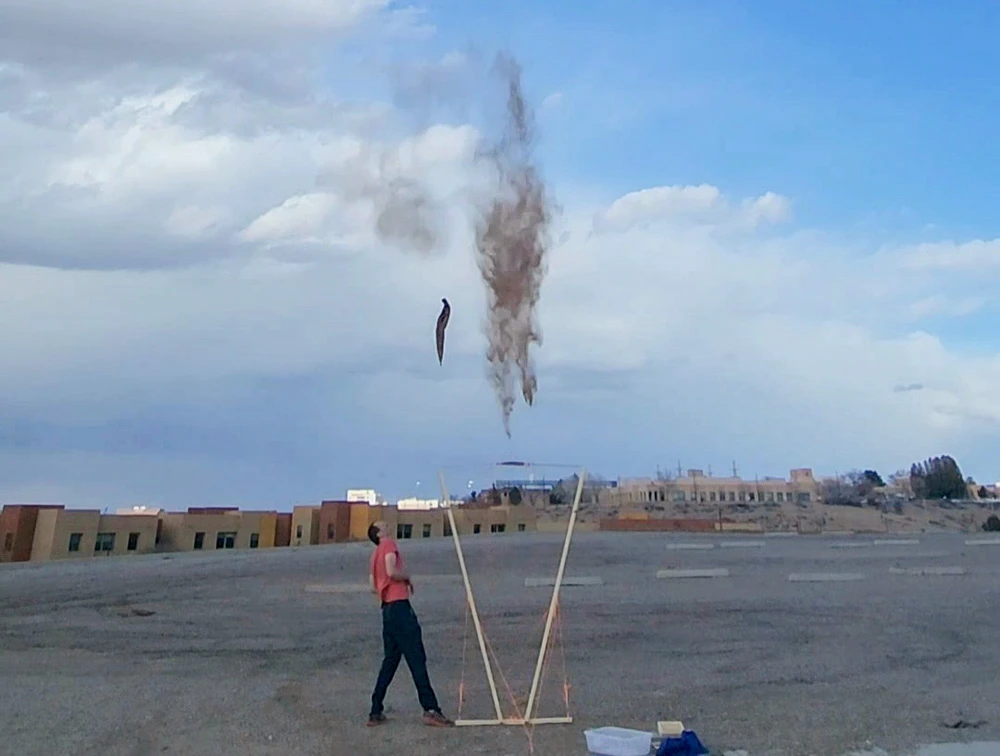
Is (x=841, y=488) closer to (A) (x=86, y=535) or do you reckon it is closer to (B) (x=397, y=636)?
(A) (x=86, y=535)

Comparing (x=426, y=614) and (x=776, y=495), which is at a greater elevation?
(x=776, y=495)

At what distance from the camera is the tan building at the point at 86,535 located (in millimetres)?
40406

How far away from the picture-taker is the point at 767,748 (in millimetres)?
8508

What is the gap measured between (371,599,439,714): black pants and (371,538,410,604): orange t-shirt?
0.22ft

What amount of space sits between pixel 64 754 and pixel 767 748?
20.6 feet

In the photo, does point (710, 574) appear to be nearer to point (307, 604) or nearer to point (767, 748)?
point (307, 604)

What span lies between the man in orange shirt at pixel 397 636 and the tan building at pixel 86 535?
3533 cm

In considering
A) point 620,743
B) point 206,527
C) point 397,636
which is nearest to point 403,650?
point 397,636

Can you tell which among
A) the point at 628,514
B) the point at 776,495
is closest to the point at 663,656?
the point at 628,514

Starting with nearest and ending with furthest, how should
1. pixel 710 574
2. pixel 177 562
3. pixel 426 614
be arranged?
pixel 426 614
pixel 710 574
pixel 177 562

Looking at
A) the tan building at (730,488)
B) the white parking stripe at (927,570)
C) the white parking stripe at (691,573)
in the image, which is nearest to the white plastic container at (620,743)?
the white parking stripe at (691,573)

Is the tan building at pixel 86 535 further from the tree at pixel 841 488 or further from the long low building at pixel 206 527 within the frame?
the tree at pixel 841 488

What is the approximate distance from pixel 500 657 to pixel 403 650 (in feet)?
17.3

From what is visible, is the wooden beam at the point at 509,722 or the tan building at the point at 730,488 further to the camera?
the tan building at the point at 730,488
